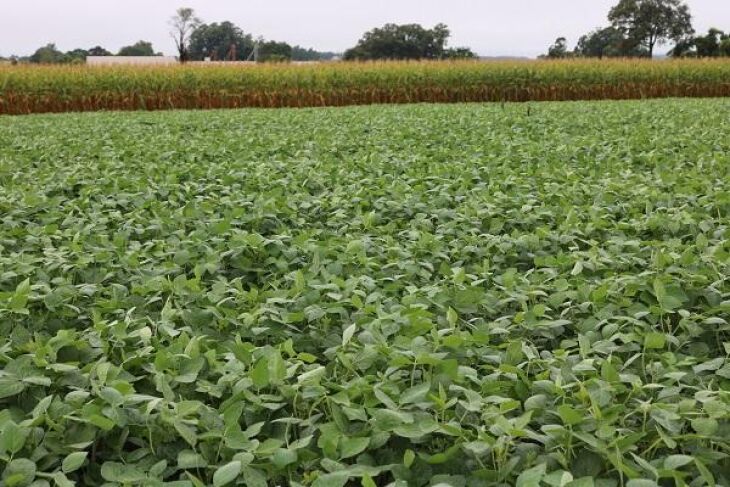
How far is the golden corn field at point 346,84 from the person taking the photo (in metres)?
19.2

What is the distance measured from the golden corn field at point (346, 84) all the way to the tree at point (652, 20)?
29.6 m

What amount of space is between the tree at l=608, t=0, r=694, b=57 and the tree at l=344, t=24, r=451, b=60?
13597mm

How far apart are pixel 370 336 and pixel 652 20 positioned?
56.9m

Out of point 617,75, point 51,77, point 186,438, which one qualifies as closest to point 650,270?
point 186,438

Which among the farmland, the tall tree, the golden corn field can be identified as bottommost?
the farmland

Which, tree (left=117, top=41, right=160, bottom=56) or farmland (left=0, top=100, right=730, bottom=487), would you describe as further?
tree (left=117, top=41, right=160, bottom=56)

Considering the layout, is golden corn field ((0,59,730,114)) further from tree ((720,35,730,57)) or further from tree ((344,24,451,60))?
tree ((344,24,451,60))

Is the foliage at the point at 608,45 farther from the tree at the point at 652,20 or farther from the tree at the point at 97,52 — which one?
the tree at the point at 97,52

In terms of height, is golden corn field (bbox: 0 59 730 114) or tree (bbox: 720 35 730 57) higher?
tree (bbox: 720 35 730 57)

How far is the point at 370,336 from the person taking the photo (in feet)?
6.15

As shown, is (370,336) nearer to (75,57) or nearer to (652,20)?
(75,57)

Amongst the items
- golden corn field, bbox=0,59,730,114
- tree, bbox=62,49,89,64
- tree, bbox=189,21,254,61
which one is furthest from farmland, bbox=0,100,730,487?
tree, bbox=189,21,254,61

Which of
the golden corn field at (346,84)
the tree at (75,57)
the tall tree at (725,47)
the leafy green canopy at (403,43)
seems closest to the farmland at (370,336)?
the golden corn field at (346,84)

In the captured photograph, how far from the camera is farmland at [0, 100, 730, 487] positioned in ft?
4.47
